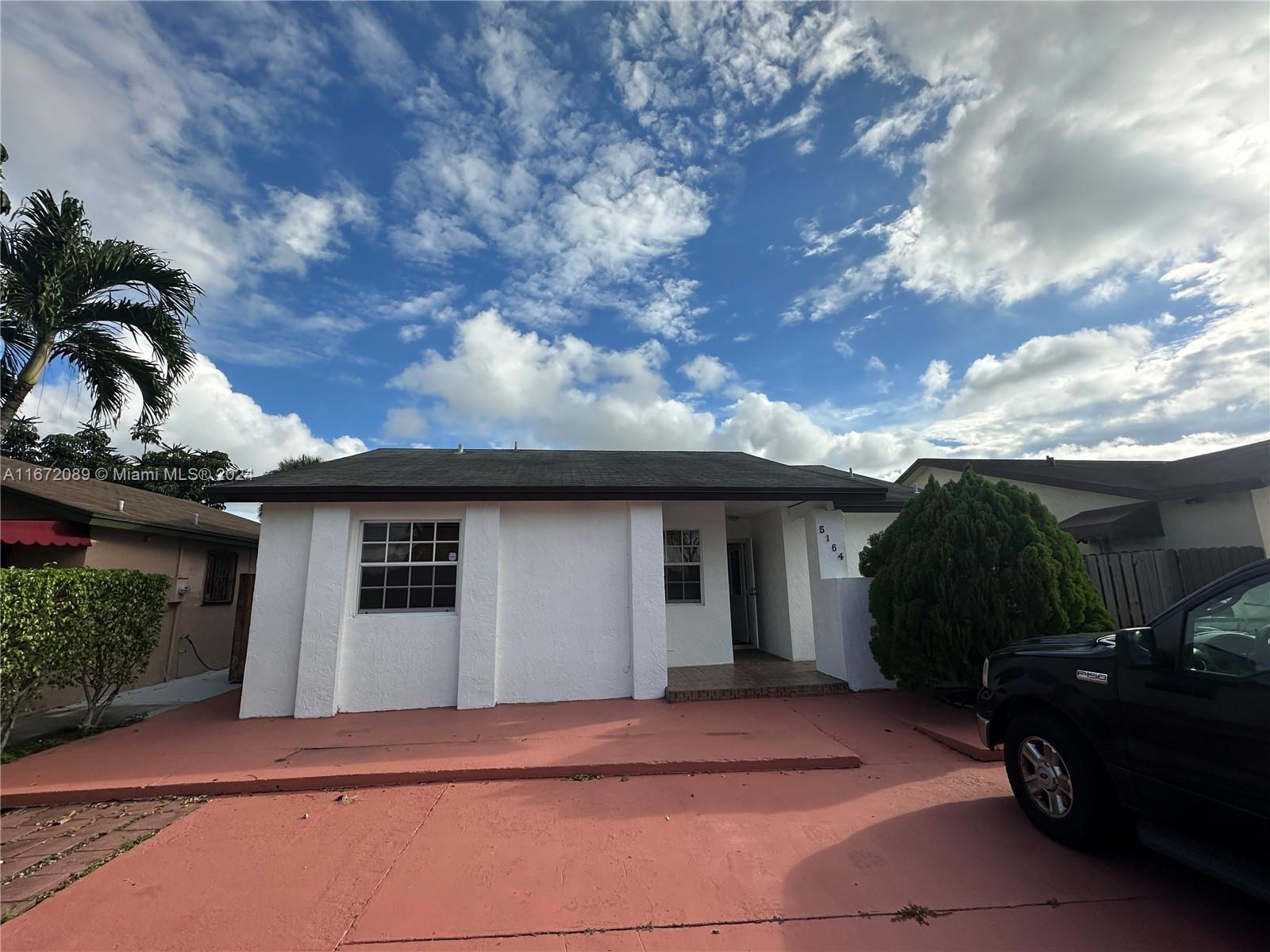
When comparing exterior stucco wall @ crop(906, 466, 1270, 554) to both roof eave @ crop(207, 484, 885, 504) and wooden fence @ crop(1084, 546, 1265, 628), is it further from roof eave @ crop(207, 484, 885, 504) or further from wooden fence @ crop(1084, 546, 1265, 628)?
roof eave @ crop(207, 484, 885, 504)

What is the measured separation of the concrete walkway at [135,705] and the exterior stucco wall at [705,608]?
23.9 ft

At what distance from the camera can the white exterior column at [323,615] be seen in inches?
258

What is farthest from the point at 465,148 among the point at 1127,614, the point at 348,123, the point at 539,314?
the point at 1127,614

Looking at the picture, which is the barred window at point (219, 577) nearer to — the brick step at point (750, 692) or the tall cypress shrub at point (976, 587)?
the brick step at point (750, 692)

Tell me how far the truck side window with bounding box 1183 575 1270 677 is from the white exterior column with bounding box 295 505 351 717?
25.5ft

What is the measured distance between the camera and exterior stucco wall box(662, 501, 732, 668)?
875 cm

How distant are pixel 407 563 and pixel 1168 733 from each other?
289 inches

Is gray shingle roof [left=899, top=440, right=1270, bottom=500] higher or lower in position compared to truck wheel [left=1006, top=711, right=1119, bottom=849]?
higher

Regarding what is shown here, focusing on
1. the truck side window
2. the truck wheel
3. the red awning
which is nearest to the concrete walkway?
the red awning

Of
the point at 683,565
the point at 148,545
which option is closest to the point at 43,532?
the point at 148,545

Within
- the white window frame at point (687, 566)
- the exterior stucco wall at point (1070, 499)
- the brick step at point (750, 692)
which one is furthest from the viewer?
the exterior stucco wall at point (1070, 499)

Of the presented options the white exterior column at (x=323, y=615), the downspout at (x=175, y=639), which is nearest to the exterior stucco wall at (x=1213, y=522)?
the white exterior column at (x=323, y=615)

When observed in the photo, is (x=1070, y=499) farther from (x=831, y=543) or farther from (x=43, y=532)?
(x=43, y=532)

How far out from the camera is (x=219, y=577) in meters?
11.0
